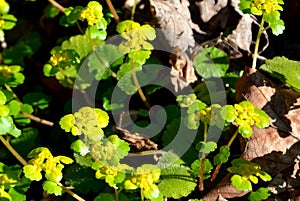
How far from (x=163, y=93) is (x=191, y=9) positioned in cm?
47

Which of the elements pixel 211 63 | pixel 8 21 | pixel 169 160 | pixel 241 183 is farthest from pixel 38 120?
pixel 241 183

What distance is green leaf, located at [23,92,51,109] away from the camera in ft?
7.82

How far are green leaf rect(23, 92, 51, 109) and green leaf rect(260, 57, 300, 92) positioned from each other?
0.94m

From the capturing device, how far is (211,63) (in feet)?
7.54

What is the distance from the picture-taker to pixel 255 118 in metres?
1.71

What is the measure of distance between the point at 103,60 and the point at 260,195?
899mm

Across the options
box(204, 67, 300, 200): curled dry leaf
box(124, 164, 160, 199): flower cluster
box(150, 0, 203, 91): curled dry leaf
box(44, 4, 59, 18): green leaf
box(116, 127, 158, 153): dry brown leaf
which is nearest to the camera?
box(124, 164, 160, 199): flower cluster

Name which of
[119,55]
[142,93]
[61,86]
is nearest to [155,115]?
[142,93]

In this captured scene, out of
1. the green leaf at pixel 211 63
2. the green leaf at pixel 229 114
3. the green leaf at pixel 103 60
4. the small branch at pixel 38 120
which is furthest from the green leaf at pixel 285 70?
the small branch at pixel 38 120

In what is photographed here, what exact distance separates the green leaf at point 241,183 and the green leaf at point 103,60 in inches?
32.5

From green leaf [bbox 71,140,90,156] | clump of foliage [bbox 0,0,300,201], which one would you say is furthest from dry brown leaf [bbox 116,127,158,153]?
green leaf [bbox 71,140,90,156]

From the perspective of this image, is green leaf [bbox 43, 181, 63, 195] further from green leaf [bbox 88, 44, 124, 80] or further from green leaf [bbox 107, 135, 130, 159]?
green leaf [bbox 88, 44, 124, 80]

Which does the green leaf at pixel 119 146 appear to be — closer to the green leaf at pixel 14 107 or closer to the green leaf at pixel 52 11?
the green leaf at pixel 14 107

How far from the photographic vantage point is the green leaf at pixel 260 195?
1.80 metres
